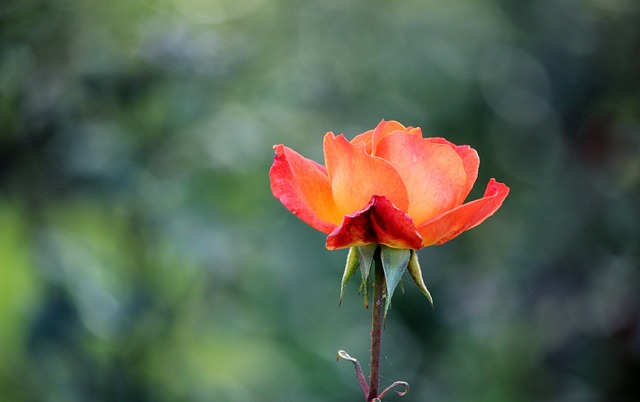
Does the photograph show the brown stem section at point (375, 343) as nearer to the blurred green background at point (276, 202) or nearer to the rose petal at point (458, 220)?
the rose petal at point (458, 220)

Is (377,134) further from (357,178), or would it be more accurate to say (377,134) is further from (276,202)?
(276,202)

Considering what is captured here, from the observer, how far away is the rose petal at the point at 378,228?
0.51 metres

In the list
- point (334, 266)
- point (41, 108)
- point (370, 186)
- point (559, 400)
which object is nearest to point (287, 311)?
point (334, 266)

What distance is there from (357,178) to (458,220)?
72 mm

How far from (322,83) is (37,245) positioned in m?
1.20

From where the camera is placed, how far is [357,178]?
1.77 ft

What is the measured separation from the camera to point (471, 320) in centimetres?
239

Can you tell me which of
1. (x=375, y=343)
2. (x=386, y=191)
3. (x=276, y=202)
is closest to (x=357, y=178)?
(x=386, y=191)

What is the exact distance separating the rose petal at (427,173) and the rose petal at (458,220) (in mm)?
22

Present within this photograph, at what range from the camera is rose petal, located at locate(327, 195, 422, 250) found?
0.51 m

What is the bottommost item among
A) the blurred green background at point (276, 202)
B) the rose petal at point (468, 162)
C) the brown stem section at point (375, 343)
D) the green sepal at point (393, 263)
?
the blurred green background at point (276, 202)

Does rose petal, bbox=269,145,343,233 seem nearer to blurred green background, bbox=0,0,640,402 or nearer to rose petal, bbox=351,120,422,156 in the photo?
rose petal, bbox=351,120,422,156

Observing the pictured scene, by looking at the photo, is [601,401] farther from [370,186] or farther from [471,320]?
[370,186]

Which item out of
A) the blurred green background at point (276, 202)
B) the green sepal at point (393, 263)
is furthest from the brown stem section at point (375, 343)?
the blurred green background at point (276, 202)
